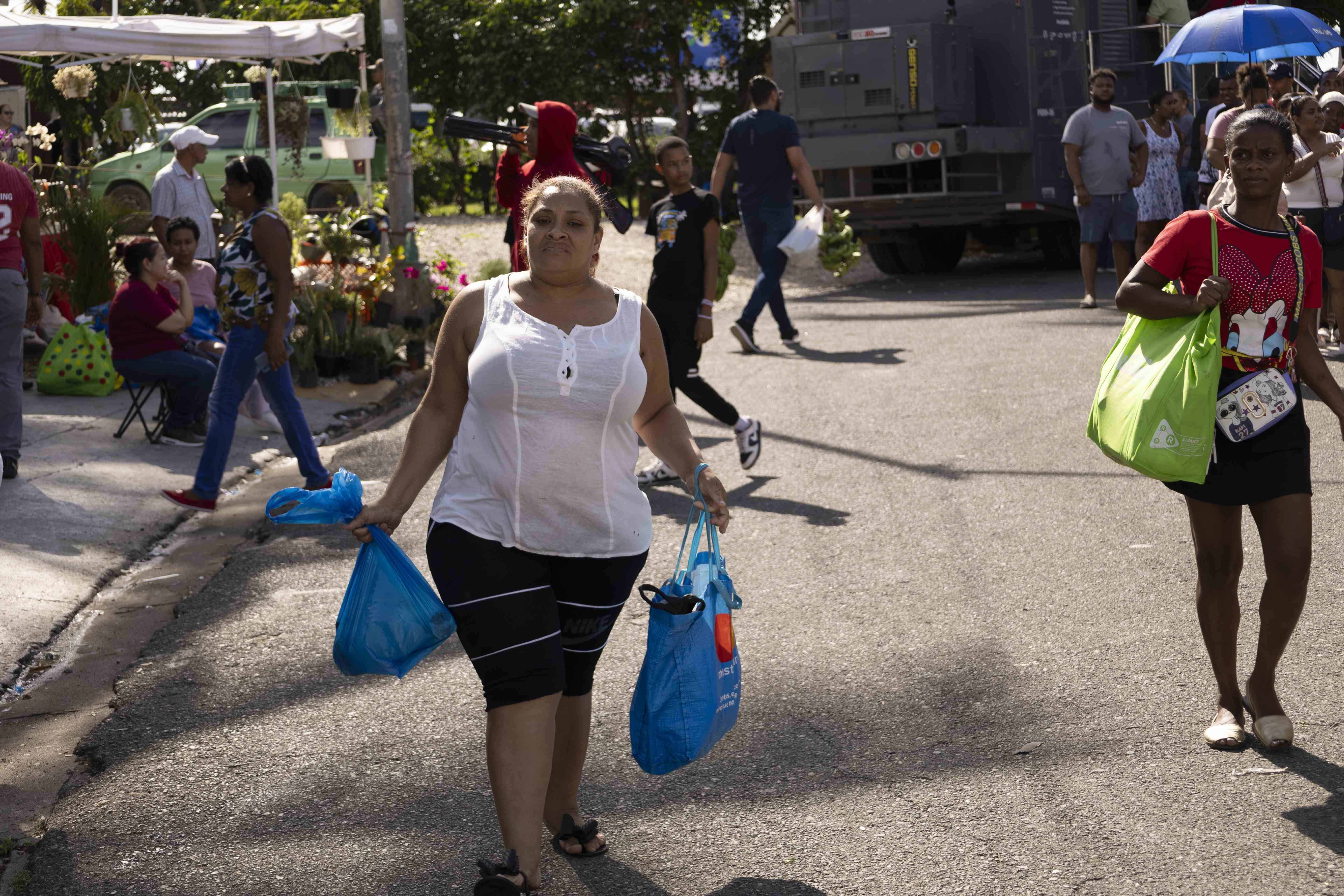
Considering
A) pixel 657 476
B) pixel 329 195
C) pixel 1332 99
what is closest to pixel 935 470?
pixel 657 476

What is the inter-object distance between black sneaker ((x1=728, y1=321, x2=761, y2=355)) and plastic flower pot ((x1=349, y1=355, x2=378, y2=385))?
310cm

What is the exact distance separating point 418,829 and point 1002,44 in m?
14.4

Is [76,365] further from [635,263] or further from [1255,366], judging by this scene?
[635,263]

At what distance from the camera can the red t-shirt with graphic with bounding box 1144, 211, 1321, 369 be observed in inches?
165

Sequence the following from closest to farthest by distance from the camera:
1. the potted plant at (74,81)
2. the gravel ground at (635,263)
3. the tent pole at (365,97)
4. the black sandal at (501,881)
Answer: the black sandal at (501,881) < the tent pole at (365,97) < the potted plant at (74,81) < the gravel ground at (635,263)

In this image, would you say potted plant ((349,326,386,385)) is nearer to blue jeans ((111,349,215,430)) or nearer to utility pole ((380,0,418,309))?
utility pole ((380,0,418,309))

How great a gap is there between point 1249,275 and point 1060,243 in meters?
14.7

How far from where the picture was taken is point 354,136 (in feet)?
51.3

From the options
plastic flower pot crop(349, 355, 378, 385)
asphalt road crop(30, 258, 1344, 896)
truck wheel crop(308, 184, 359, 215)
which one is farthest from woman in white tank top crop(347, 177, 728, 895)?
truck wheel crop(308, 184, 359, 215)

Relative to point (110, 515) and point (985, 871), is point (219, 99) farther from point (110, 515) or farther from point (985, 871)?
point (985, 871)

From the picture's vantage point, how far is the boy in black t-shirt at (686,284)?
8.16m

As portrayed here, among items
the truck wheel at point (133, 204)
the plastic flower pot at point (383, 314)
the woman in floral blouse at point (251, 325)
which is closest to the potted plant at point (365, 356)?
the plastic flower pot at point (383, 314)

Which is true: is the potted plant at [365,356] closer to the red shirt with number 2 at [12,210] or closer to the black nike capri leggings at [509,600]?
the red shirt with number 2 at [12,210]

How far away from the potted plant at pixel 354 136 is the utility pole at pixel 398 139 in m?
1.82
